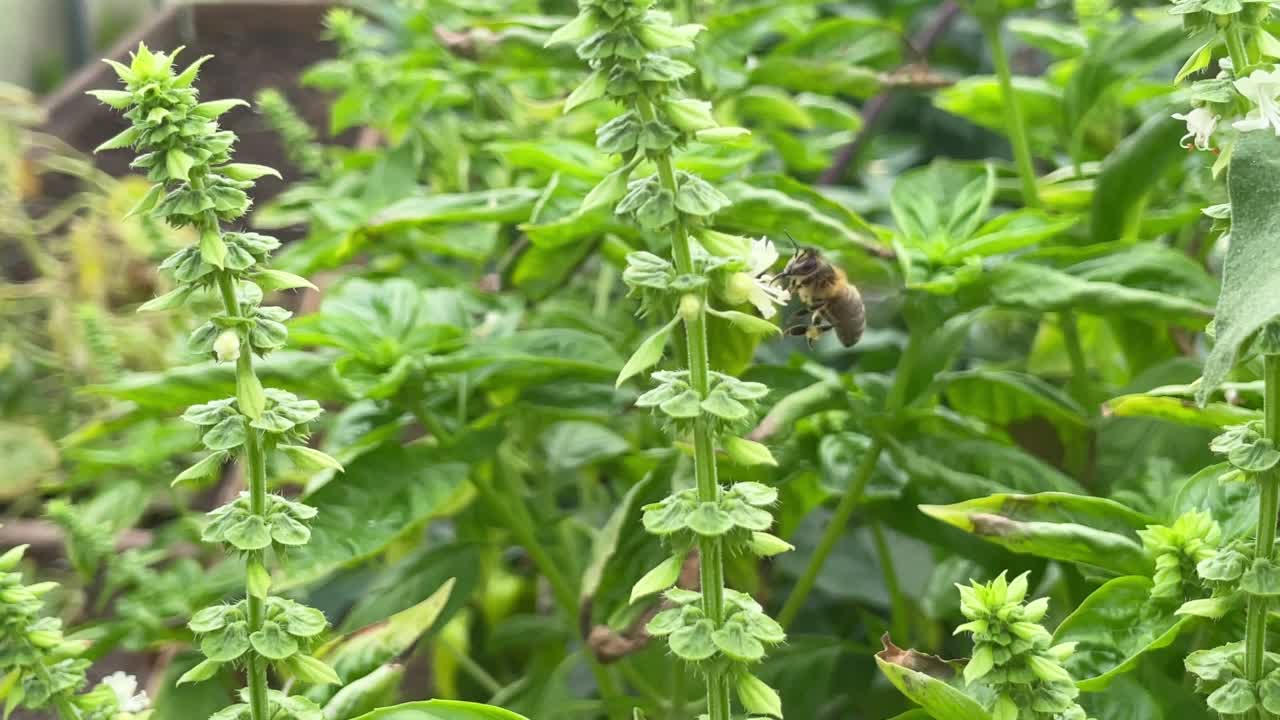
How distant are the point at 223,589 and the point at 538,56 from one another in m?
0.42

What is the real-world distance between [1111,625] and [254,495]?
0.36 m

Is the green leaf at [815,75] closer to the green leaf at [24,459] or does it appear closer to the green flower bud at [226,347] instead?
the green flower bud at [226,347]

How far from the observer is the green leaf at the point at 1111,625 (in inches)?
21.8

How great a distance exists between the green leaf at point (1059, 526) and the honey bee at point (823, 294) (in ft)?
0.62

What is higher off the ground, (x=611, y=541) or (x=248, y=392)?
(x=248, y=392)

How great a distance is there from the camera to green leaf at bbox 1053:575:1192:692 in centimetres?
55

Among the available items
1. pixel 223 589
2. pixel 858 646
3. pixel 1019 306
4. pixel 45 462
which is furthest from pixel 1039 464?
pixel 45 462

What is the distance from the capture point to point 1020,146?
3.17 ft

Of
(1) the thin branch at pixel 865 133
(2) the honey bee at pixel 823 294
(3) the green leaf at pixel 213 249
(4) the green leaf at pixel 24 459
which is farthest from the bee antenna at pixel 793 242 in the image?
(4) the green leaf at pixel 24 459

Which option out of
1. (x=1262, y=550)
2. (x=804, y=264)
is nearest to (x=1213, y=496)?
(x=1262, y=550)

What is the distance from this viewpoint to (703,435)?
0.43 m

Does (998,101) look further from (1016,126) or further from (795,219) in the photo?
(795,219)

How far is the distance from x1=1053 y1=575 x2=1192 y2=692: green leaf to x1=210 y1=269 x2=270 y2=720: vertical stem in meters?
0.32

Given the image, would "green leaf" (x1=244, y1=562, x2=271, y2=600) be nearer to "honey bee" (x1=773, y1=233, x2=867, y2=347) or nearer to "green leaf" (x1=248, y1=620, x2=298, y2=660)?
"green leaf" (x1=248, y1=620, x2=298, y2=660)
